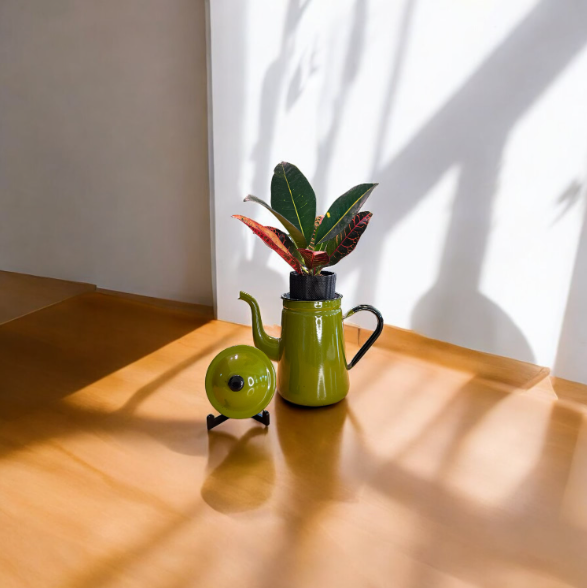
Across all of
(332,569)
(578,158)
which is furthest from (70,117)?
(332,569)

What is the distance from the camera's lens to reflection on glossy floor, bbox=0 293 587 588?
21.1 inches

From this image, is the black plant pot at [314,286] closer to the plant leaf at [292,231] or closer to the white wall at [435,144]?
the plant leaf at [292,231]

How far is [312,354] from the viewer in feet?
2.77

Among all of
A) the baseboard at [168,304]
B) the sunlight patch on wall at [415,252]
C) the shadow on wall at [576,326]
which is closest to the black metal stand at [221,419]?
the sunlight patch on wall at [415,252]

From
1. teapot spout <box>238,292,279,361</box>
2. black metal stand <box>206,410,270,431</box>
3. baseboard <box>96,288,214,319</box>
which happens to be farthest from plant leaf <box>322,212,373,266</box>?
baseboard <box>96,288,214,319</box>

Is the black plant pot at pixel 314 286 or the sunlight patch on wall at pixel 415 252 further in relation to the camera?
the sunlight patch on wall at pixel 415 252

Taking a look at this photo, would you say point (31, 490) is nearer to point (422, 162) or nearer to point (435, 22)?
point (422, 162)

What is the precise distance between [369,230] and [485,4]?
487 mm

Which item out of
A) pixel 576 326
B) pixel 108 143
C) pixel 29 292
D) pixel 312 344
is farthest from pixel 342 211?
pixel 29 292

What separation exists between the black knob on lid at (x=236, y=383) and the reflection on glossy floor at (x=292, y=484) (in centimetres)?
9

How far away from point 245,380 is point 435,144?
25.1 inches

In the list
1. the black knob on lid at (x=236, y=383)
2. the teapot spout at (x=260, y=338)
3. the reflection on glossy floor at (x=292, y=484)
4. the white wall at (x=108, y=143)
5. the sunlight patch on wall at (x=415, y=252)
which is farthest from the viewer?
the white wall at (x=108, y=143)

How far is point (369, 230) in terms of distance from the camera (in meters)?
1.18

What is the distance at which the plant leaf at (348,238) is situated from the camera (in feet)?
2.55
